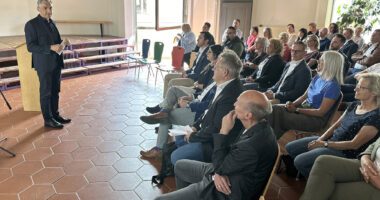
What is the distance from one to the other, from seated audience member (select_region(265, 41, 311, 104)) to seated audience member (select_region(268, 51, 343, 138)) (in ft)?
0.52

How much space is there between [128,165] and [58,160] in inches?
28.7

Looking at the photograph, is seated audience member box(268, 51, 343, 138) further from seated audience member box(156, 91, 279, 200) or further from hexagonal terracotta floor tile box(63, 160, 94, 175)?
hexagonal terracotta floor tile box(63, 160, 94, 175)

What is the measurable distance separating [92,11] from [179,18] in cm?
271

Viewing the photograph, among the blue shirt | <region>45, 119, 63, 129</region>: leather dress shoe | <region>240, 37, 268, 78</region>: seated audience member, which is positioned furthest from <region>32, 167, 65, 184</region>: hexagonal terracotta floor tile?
<region>240, 37, 268, 78</region>: seated audience member

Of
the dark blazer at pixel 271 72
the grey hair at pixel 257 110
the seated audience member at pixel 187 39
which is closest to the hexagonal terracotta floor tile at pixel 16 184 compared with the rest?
the grey hair at pixel 257 110

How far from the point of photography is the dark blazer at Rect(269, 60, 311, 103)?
10.8ft

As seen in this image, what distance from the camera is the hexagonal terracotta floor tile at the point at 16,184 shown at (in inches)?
103

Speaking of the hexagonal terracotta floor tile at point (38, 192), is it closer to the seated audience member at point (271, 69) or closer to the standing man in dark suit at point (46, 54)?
the standing man in dark suit at point (46, 54)

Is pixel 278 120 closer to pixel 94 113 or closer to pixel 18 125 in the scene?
pixel 94 113

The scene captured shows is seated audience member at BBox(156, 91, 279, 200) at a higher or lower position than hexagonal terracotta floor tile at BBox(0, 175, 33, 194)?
higher

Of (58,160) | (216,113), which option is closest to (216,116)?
(216,113)

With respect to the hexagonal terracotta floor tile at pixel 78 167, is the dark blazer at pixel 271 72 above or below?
above

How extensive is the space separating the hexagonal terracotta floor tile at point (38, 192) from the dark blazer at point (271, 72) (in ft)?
8.85

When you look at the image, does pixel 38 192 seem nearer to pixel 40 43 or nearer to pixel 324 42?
pixel 40 43
